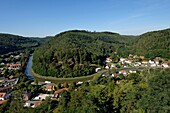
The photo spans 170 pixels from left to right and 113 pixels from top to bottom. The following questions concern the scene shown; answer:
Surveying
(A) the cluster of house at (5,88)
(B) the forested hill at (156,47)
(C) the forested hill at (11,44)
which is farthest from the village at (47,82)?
(C) the forested hill at (11,44)

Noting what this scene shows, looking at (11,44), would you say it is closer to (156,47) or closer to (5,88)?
(156,47)

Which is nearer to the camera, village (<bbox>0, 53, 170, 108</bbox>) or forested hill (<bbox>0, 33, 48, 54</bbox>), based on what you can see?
village (<bbox>0, 53, 170, 108</bbox>)

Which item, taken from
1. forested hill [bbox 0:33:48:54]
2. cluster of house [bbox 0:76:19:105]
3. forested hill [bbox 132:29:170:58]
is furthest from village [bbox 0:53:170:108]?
forested hill [bbox 0:33:48:54]

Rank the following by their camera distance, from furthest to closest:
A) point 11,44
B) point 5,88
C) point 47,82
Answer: point 11,44 → point 47,82 → point 5,88

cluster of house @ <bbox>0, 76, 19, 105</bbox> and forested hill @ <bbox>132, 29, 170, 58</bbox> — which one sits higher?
forested hill @ <bbox>132, 29, 170, 58</bbox>

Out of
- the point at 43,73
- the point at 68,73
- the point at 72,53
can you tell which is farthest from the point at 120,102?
the point at 72,53

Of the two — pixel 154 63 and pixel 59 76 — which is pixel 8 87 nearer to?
pixel 59 76

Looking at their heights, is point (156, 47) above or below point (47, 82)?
above

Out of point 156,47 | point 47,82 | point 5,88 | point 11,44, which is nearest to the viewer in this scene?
point 5,88

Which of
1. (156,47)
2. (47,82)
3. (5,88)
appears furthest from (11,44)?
(5,88)

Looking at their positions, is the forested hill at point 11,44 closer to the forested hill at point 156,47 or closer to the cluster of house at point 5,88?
A: the cluster of house at point 5,88

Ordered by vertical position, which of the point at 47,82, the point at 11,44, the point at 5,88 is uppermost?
the point at 11,44

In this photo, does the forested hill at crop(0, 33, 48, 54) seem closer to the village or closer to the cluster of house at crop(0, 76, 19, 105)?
the village
